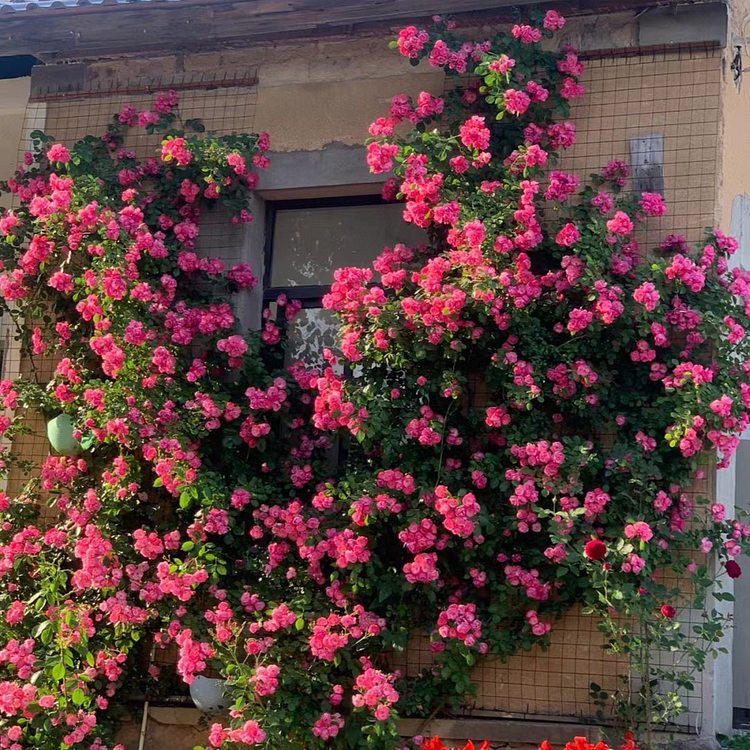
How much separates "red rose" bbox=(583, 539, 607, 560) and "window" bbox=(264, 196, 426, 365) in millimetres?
2039

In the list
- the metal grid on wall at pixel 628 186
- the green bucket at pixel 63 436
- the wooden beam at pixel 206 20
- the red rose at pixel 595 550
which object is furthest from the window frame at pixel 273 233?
the red rose at pixel 595 550

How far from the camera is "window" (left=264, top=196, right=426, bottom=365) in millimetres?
6152

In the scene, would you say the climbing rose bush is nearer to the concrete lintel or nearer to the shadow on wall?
the concrete lintel

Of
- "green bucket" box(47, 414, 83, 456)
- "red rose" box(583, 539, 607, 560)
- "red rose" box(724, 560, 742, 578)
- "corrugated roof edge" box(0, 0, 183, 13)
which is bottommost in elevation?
"red rose" box(724, 560, 742, 578)

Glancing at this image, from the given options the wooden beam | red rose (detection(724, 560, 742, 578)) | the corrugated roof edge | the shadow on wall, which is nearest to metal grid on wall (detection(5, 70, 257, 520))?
the wooden beam

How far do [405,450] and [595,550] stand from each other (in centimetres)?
109

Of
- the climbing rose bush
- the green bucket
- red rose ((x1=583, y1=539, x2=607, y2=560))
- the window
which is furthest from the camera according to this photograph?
the window

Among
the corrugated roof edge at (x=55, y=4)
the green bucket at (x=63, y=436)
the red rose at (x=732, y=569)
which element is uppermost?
the corrugated roof edge at (x=55, y=4)

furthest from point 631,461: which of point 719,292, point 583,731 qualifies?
A: point 583,731

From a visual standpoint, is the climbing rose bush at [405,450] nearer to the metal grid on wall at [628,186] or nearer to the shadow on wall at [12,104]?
the metal grid on wall at [628,186]

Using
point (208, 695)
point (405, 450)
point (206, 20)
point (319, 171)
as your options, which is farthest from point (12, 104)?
point (208, 695)

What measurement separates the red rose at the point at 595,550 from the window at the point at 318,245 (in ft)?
6.69

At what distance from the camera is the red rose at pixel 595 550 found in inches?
183

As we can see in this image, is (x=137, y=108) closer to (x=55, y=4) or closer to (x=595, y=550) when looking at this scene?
(x=55, y=4)
